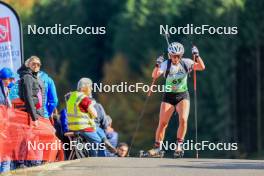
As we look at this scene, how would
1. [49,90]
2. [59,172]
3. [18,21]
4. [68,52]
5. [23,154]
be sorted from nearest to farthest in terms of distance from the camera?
[59,172] → [23,154] → [49,90] → [18,21] → [68,52]

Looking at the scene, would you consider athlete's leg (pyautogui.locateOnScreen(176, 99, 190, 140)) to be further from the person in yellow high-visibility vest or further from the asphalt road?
the person in yellow high-visibility vest

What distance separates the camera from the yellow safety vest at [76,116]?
2144 centimetres

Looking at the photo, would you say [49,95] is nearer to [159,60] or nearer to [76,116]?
[76,116]

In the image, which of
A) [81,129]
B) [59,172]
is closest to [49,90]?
[81,129]

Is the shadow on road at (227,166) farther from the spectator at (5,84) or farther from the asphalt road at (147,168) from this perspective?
the spectator at (5,84)

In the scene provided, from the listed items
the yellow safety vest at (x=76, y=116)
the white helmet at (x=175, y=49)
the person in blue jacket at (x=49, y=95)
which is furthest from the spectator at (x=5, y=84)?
the white helmet at (x=175, y=49)

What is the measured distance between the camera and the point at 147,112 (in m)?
89.3

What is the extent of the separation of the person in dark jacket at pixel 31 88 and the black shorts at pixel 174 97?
7.34ft

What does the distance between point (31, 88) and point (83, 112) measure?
1.24 metres

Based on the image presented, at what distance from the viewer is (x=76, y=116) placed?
70.8ft

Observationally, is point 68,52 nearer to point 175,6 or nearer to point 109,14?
point 109,14

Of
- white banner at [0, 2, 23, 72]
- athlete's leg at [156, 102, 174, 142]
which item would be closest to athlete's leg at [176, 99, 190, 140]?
athlete's leg at [156, 102, 174, 142]

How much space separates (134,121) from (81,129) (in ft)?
226

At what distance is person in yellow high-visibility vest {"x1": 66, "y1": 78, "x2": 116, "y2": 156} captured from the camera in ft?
70.3
